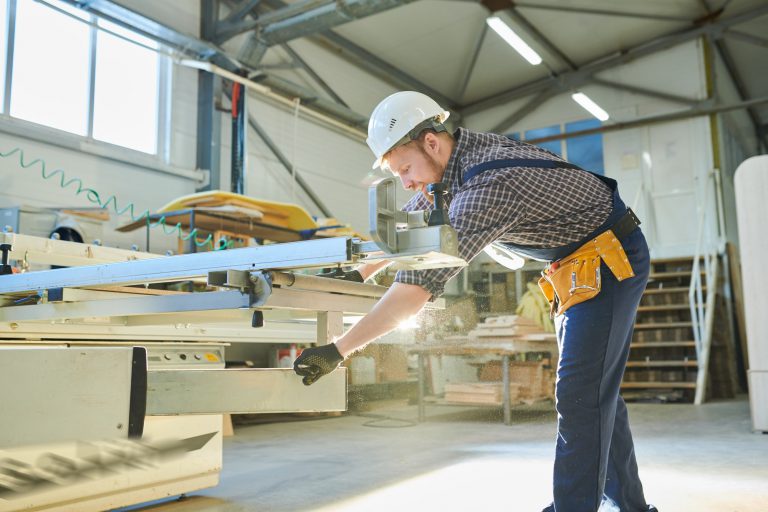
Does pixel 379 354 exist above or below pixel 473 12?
below

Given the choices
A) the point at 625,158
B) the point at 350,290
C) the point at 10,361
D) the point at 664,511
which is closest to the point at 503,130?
the point at 625,158

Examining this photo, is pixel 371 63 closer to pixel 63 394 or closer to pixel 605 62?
pixel 605 62

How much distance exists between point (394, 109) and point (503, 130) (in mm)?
10471

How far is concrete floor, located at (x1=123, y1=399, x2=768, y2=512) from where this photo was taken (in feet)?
10.2

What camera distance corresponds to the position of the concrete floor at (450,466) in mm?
3123

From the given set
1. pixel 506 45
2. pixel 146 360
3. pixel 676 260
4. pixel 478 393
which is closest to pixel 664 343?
pixel 676 260

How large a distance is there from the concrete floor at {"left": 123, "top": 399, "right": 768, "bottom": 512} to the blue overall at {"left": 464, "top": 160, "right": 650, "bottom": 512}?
3.52 feet

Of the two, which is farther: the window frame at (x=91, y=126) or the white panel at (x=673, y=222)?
the white panel at (x=673, y=222)

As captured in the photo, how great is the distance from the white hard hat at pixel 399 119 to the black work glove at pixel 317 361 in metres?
0.78

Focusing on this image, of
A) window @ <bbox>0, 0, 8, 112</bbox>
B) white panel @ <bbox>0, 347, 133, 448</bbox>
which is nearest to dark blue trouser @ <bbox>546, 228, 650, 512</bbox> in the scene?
white panel @ <bbox>0, 347, 133, 448</bbox>

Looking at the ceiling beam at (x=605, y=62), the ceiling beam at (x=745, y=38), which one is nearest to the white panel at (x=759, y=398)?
the ceiling beam at (x=605, y=62)

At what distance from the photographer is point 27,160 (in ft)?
18.7

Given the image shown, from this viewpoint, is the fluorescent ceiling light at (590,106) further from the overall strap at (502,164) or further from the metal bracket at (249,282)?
the metal bracket at (249,282)

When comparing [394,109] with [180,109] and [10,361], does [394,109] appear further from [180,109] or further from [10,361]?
[180,109]
